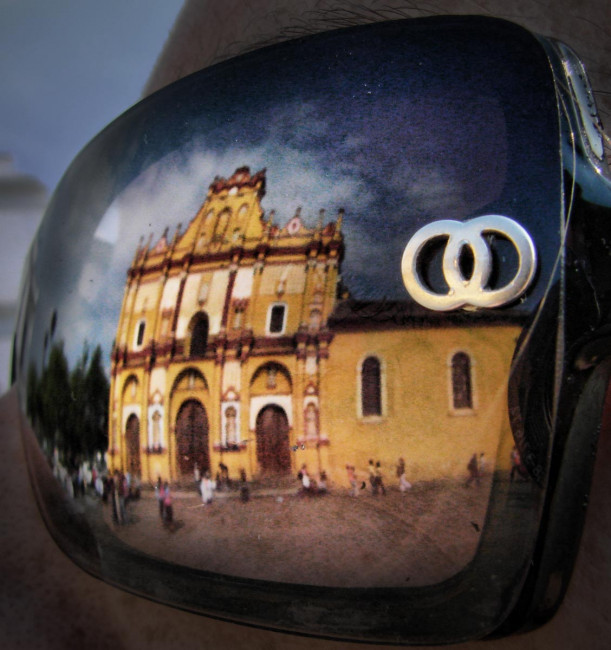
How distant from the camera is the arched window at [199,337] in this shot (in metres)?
0.46

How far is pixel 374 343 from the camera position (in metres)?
0.42

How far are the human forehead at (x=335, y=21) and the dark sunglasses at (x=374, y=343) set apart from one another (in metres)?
0.12

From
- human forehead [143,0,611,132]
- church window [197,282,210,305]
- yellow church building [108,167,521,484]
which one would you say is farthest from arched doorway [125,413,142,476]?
human forehead [143,0,611,132]

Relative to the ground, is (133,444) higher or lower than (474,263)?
lower

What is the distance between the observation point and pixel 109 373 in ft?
1.70

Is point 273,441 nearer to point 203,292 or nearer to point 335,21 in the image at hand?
point 203,292

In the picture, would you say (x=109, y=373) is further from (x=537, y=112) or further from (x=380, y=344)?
(x=537, y=112)

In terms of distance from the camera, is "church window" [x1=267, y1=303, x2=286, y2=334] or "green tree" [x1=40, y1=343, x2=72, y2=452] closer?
"church window" [x1=267, y1=303, x2=286, y2=334]

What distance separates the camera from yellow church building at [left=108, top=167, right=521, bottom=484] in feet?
1.36

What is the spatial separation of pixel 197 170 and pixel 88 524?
1.03 feet

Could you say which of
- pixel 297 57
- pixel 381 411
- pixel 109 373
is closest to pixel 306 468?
pixel 381 411

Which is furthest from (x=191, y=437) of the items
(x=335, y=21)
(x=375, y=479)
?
(x=335, y=21)

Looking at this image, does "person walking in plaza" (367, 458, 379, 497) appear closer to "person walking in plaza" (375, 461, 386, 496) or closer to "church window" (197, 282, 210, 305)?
"person walking in plaza" (375, 461, 386, 496)

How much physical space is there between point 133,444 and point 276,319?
16cm
